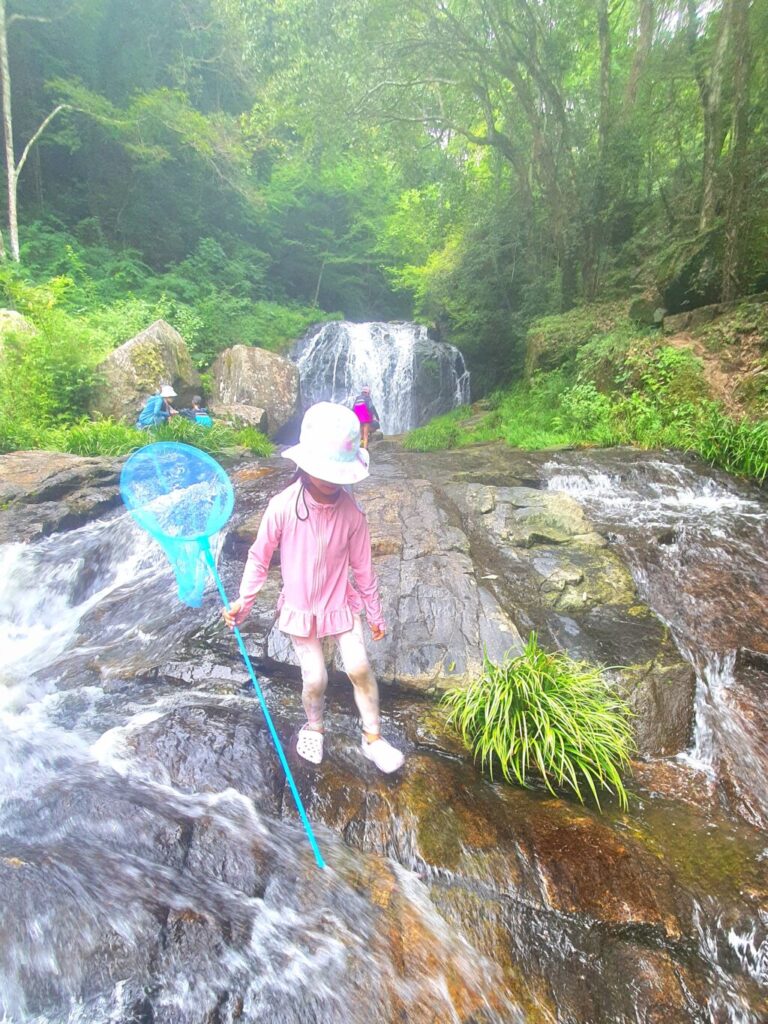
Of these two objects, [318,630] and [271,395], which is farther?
[271,395]

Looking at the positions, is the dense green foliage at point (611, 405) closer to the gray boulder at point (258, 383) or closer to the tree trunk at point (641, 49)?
the gray boulder at point (258, 383)

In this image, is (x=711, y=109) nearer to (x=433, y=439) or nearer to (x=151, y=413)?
(x=433, y=439)

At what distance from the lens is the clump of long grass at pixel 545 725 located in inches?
130

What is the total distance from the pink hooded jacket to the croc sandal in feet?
2.70

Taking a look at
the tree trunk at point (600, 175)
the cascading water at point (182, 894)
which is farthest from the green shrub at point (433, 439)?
the cascading water at point (182, 894)

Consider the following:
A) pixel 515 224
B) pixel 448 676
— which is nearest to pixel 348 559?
pixel 448 676

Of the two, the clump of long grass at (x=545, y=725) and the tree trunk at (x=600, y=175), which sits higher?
the tree trunk at (x=600, y=175)

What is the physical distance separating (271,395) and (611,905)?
42.6ft

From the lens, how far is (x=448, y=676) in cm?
406

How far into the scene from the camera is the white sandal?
10.8ft

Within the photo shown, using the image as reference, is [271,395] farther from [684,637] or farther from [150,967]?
[150,967]

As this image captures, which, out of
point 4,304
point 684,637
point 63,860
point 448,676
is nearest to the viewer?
point 63,860

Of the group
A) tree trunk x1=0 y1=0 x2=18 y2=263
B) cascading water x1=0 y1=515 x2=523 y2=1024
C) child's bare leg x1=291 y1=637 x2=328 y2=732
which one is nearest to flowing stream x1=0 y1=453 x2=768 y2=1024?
cascading water x1=0 y1=515 x2=523 y2=1024

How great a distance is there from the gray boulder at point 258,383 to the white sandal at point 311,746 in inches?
423
